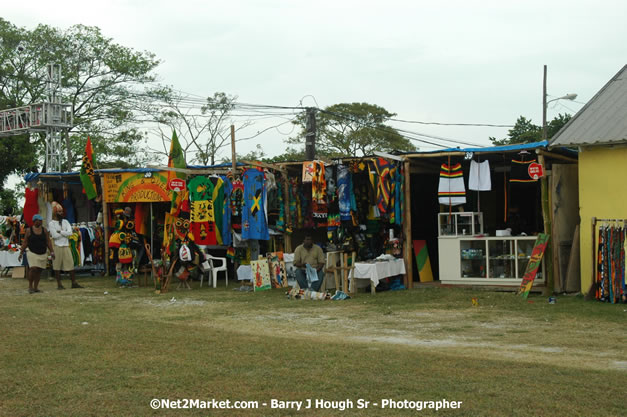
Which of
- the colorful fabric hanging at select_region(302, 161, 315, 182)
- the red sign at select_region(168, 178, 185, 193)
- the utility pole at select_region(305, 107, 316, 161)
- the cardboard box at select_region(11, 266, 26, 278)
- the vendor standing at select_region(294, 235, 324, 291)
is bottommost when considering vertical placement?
the cardboard box at select_region(11, 266, 26, 278)

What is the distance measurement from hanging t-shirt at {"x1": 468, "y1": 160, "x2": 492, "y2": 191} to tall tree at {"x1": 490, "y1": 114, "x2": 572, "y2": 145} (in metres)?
20.6

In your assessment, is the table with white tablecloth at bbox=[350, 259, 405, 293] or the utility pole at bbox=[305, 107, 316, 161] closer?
the table with white tablecloth at bbox=[350, 259, 405, 293]

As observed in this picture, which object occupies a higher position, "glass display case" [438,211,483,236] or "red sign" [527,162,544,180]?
"red sign" [527,162,544,180]

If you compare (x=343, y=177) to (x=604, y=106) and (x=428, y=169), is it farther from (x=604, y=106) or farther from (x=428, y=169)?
(x=604, y=106)

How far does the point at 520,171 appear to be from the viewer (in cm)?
1402

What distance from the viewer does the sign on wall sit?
18250 mm

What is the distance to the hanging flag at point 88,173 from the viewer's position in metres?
18.2

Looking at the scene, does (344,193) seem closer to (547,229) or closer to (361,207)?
(361,207)

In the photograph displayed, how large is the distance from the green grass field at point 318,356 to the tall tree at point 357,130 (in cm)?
2681

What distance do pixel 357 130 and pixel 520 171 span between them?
85.4 ft

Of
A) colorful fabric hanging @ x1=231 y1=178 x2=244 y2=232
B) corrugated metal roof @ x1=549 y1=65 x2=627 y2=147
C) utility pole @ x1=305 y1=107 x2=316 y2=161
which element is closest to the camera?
corrugated metal roof @ x1=549 y1=65 x2=627 y2=147

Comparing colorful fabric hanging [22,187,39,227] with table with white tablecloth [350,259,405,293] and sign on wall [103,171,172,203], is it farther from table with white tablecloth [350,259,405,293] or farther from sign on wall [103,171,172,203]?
table with white tablecloth [350,259,405,293]

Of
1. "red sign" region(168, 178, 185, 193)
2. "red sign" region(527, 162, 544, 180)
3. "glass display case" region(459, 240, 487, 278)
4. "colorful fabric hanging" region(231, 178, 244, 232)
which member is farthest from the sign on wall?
"red sign" region(527, 162, 544, 180)

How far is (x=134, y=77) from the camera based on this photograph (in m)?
35.9
